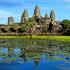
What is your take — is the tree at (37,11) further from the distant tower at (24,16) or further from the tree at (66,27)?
the tree at (66,27)

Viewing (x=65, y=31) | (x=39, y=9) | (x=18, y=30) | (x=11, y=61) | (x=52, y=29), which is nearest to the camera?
(x=11, y=61)

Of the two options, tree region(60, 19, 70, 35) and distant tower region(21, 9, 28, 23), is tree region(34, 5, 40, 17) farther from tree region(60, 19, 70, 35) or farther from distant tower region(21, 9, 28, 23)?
tree region(60, 19, 70, 35)

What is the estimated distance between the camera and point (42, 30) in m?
121

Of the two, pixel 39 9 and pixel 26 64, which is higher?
pixel 39 9

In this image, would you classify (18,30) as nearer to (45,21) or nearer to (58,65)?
(45,21)

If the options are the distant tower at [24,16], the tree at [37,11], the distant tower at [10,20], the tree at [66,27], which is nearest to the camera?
the tree at [66,27]

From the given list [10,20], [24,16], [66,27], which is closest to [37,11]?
[24,16]

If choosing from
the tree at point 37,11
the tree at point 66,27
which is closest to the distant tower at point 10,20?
the tree at point 37,11

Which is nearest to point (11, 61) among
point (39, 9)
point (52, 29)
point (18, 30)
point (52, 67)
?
point (52, 67)

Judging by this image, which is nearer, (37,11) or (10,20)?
(37,11)

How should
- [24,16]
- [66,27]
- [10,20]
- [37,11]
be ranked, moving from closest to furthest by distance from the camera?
[66,27]
[37,11]
[24,16]
[10,20]

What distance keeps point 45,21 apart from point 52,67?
4417 inches

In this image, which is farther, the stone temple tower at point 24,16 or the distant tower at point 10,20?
the distant tower at point 10,20

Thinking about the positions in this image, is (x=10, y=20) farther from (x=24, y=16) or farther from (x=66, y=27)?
(x=66, y=27)
